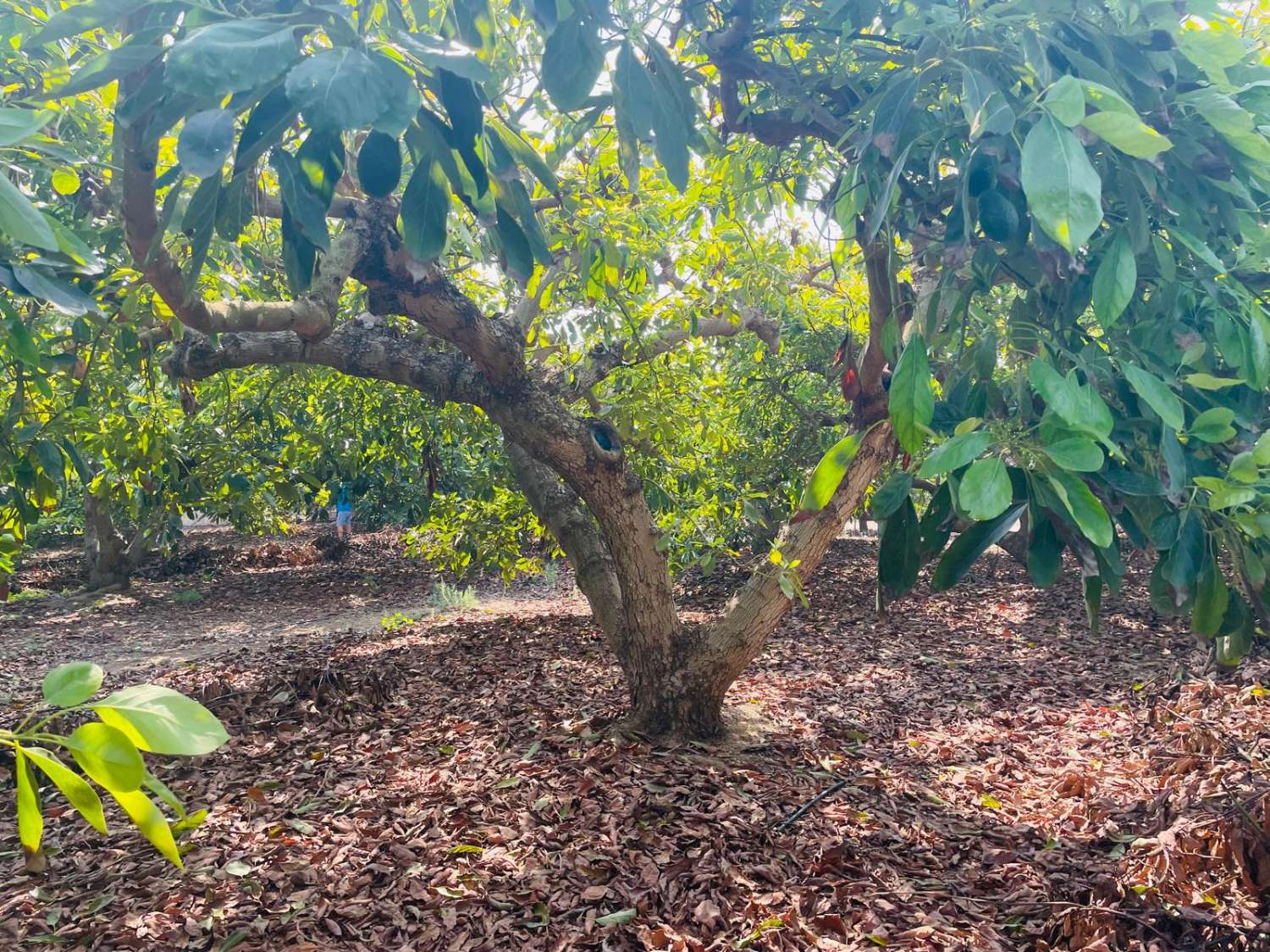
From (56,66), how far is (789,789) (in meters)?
3.78

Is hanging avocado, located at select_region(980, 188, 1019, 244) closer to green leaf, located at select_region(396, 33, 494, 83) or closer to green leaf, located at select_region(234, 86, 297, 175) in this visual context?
green leaf, located at select_region(396, 33, 494, 83)

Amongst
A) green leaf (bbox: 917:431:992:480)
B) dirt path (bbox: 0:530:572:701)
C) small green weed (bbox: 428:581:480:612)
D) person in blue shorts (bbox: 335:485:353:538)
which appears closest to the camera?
green leaf (bbox: 917:431:992:480)

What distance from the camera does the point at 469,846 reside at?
230cm

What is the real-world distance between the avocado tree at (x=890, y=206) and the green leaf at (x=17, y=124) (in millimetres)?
71

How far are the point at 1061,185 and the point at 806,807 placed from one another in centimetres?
205

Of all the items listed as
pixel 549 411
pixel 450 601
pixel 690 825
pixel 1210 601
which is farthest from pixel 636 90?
pixel 450 601

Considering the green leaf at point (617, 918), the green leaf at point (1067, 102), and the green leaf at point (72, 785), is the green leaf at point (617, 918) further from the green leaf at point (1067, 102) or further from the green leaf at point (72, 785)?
the green leaf at point (1067, 102)

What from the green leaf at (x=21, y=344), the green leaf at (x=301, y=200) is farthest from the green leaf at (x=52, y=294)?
the green leaf at (x=301, y=200)

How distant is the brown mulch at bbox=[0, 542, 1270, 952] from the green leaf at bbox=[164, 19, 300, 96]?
1789 millimetres

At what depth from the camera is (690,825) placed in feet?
7.93

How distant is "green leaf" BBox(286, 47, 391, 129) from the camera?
0.95m

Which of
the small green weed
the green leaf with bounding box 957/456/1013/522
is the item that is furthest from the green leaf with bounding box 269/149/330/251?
the small green weed

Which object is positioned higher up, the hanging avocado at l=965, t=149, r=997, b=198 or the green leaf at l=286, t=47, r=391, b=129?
the hanging avocado at l=965, t=149, r=997, b=198

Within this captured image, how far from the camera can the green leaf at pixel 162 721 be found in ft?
1.95
